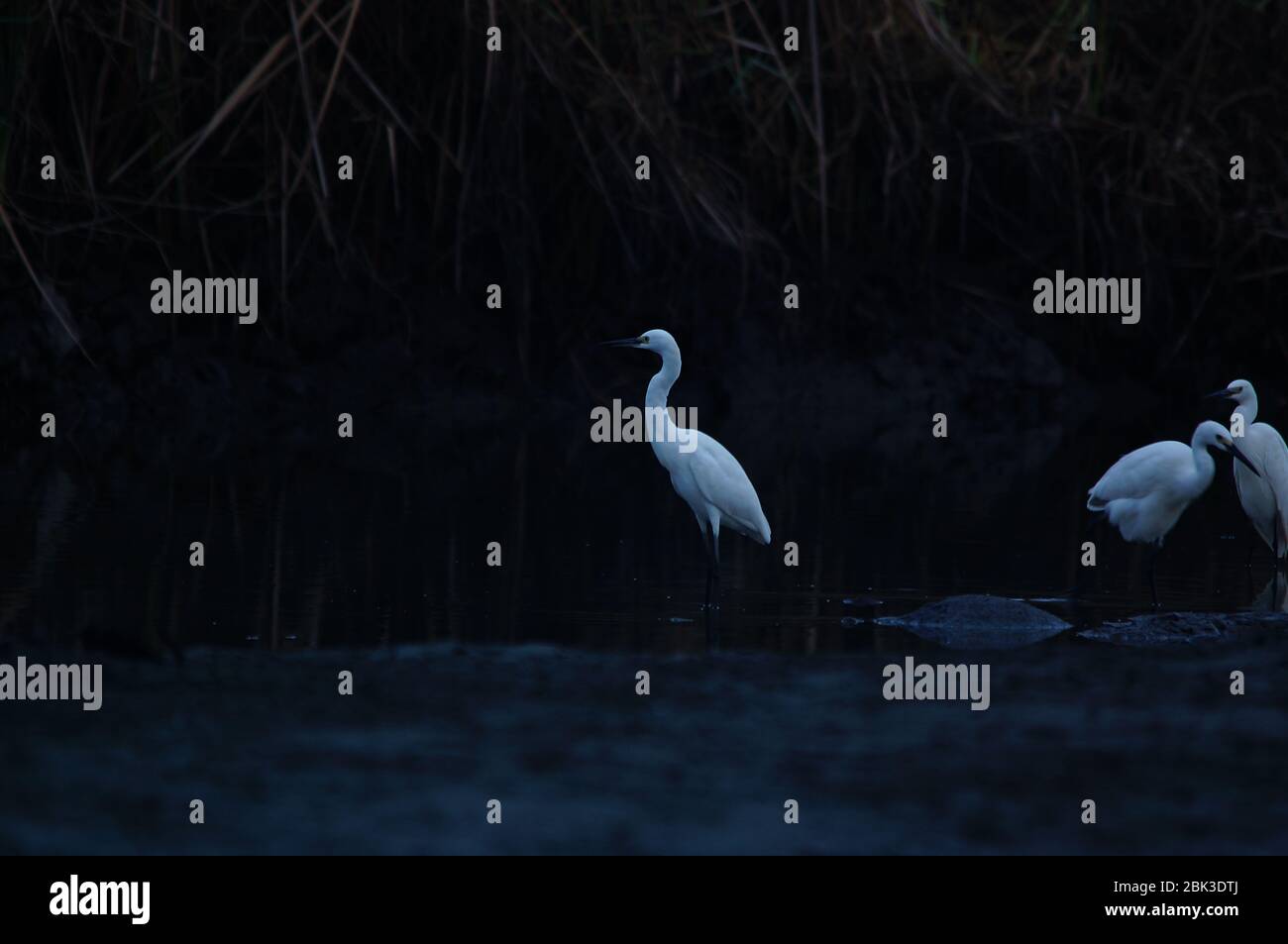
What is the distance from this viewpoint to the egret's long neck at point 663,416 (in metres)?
9.38

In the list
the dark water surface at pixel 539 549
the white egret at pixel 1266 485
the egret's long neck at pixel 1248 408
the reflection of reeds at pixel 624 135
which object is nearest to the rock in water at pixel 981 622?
the dark water surface at pixel 539 549

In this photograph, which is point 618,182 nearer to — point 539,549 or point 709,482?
point 539,549

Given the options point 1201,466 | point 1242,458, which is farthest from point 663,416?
point 1242,458

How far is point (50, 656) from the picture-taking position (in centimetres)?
588

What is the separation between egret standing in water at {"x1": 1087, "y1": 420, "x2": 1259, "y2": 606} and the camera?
9047 millimetres

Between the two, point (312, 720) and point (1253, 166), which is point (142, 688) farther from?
point (1253, 166)

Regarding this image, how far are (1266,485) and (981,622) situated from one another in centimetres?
260

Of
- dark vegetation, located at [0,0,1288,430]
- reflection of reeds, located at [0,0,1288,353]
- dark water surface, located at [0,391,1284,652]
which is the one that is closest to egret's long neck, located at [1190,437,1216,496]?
dark water surface, located at [0,391,1284,652]

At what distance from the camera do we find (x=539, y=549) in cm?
950

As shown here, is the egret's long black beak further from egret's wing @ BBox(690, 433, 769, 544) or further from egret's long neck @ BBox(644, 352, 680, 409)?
egret's long neck @ BBox(644, 352, 680, 409)

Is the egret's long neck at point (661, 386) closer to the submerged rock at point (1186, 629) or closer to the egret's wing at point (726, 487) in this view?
the egret's wing at point (726, 487)

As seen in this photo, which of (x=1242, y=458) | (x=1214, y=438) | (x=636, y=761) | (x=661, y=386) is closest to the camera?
(x=636, y=761)

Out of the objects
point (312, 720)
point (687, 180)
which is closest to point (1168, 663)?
point (312, 720)

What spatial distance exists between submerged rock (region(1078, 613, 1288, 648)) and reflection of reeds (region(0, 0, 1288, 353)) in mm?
6581
